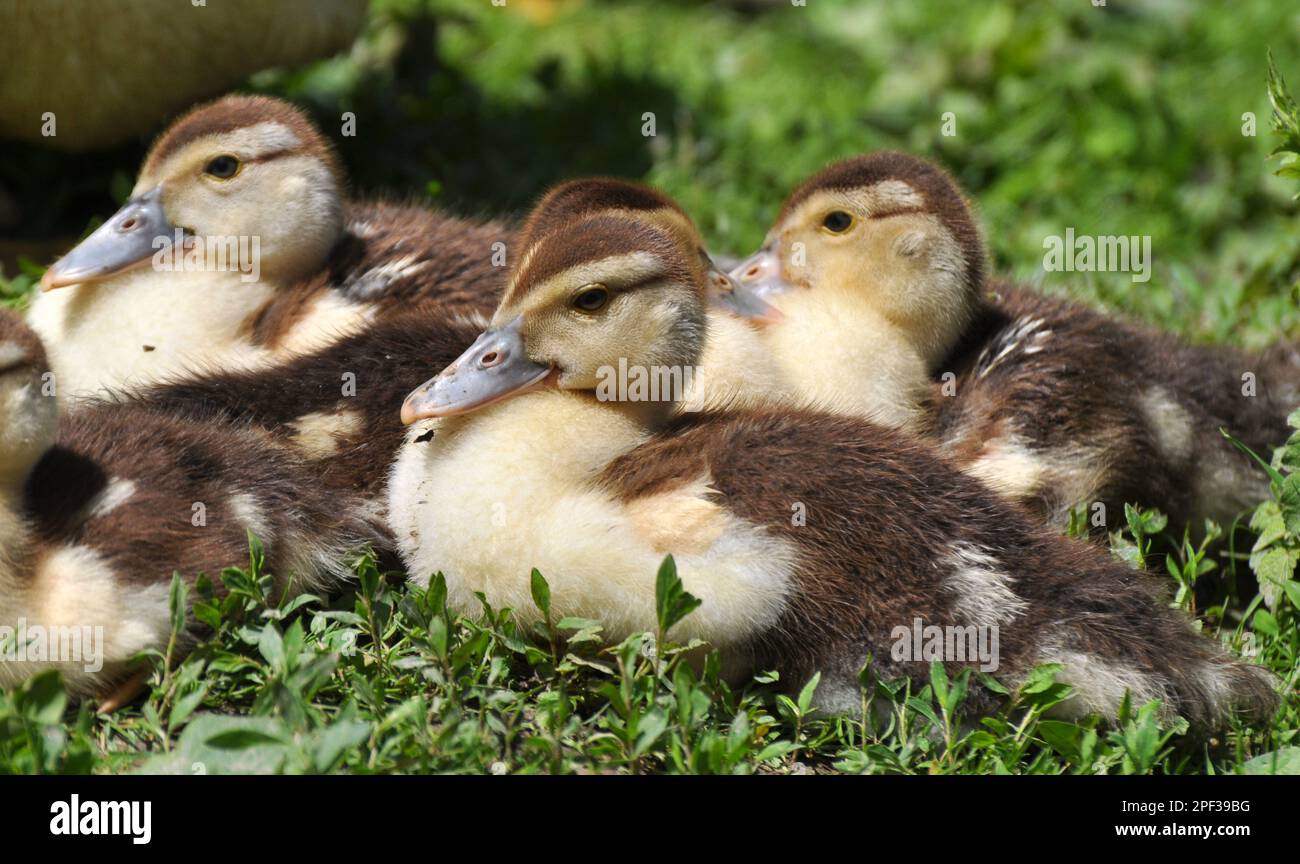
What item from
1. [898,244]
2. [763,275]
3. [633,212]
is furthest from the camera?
[763,275]

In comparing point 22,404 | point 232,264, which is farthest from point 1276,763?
point 232,264

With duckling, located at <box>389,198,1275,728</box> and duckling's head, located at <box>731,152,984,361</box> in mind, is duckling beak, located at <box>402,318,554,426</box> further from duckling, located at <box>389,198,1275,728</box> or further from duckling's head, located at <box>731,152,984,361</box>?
duckling's head, located at <box>731,152,984,361</box>

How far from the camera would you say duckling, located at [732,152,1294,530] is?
3.92 m

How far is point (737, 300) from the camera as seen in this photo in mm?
4035

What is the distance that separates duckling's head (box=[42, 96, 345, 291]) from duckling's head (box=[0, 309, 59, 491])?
3.57 ft

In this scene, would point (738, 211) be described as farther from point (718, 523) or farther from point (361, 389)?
point (718, 523)

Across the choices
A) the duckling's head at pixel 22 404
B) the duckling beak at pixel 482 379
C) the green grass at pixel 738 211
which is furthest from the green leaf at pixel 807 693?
the duckling's head at pixel 22 404

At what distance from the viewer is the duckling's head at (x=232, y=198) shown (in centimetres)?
414

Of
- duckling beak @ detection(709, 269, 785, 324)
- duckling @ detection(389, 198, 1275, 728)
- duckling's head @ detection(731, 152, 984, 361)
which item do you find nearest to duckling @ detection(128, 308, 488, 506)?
duckling @ detection(389, 198, 1275, 728)

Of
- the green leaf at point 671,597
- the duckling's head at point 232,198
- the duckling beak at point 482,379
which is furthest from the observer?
the duckling's head at point 232,198

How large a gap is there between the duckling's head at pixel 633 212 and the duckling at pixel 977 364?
15 cm

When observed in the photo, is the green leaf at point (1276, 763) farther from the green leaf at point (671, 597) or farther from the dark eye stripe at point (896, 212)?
the dark eye stripe at point (896, 212)

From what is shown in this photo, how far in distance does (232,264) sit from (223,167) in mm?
267

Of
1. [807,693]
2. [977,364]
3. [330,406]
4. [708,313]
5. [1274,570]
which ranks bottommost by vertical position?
[807,693]
